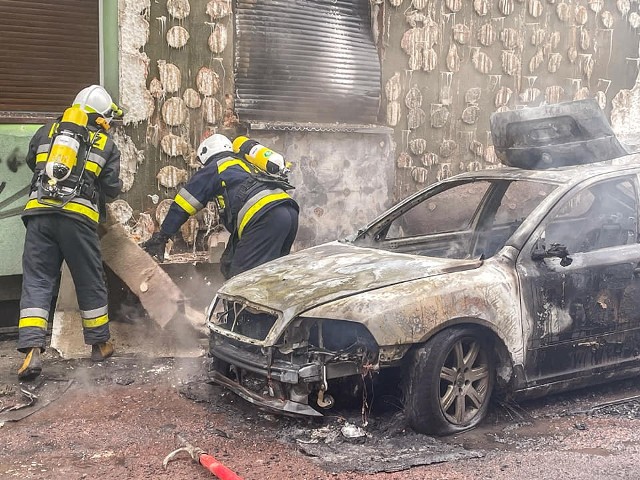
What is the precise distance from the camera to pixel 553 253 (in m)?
4.70

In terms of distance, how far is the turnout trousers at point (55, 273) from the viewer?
18.6ft

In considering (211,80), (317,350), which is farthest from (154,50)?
(317,350)

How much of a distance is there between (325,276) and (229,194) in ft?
5.90

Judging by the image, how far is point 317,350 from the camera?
435 centimetres

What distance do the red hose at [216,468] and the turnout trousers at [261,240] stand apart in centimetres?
237

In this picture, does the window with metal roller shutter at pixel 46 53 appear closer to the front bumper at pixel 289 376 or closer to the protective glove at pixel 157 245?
the protective glove at pixel 157 245

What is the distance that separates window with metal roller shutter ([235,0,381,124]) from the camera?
7.80m

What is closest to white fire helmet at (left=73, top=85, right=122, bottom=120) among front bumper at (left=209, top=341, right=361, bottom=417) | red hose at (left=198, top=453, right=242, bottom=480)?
front bumper at (left=209, top=341, right=361, bottom=417)

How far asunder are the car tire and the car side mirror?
2.06ft

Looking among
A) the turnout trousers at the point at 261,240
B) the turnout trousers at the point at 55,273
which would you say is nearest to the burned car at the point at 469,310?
the turnout trousers at the point at 261,240

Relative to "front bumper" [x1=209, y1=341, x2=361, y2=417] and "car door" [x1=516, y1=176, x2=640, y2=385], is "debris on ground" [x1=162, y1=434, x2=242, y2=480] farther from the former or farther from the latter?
"car door" [x1=516, y1=176, x2=640, y2=385]

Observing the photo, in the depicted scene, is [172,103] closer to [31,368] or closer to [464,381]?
[31,368]

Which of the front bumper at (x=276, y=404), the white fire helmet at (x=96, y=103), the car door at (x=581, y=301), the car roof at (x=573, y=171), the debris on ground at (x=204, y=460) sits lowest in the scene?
the debris on ground at (x=204, y=460)

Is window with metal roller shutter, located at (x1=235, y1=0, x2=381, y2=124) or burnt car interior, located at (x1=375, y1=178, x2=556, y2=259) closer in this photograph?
burnt car interior, located at (x1=375, y1=178, x2=556, y2=259)
